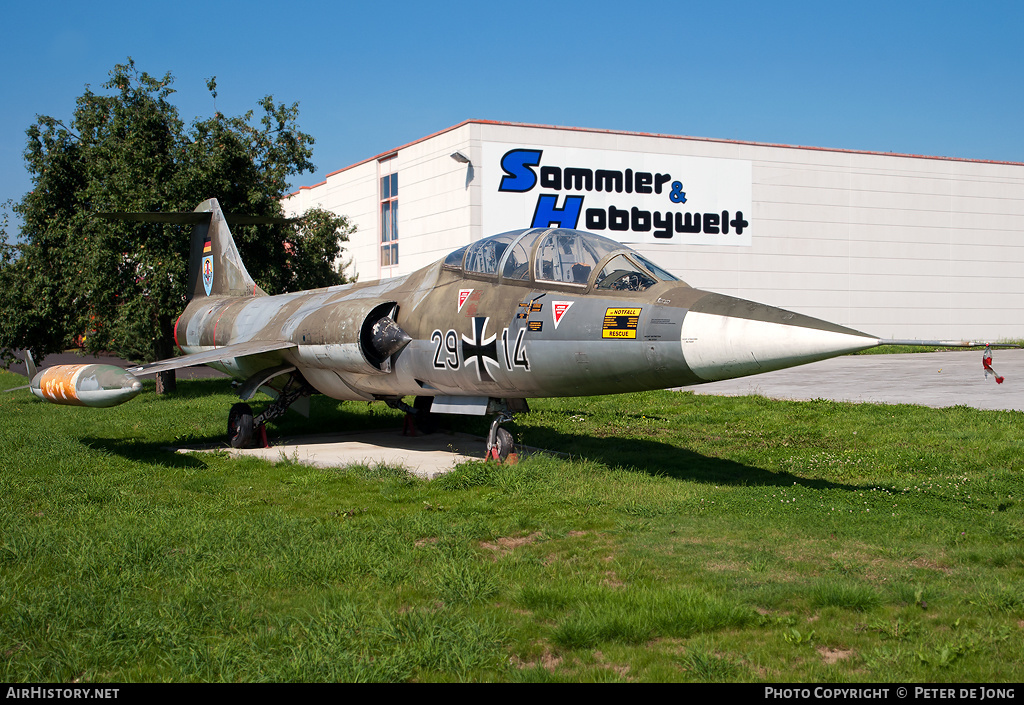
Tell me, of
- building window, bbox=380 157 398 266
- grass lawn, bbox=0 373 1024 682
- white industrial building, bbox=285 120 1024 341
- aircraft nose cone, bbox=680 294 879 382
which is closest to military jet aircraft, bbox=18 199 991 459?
aircraft nose cone, bbox=680 294 879 382

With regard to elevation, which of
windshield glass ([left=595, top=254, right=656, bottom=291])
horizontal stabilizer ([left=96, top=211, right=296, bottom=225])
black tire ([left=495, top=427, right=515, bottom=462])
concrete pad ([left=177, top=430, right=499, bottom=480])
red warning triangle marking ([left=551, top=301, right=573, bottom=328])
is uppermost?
horizontal stabilizer ([left=96, top=211, right=296, bottom=225])

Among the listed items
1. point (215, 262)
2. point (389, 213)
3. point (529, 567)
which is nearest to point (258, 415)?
point (215, 262)

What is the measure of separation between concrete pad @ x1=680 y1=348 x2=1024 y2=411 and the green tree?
13.8m

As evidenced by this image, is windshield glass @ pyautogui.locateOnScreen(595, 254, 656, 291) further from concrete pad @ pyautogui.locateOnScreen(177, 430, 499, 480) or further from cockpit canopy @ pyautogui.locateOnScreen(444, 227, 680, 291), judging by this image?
concrete pad @ pyautogui.locateOnScreen(177, 430, 499, 480)

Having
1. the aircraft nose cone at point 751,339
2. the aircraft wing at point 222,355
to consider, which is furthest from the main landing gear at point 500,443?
the aircraft wing at point 222,355

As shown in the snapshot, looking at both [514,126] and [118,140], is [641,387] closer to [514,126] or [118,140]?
[118,140]

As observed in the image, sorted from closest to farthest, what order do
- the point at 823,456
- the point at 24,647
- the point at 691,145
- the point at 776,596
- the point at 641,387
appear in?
the point at 24,647, the point at 776,596, the point at 641,387, the point at 823,456, the point at 691,145

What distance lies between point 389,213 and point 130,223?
53.7 ft

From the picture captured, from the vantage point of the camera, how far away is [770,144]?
3625cm

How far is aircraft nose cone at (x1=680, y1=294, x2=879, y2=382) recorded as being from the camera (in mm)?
6500

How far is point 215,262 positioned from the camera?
1733 cm
